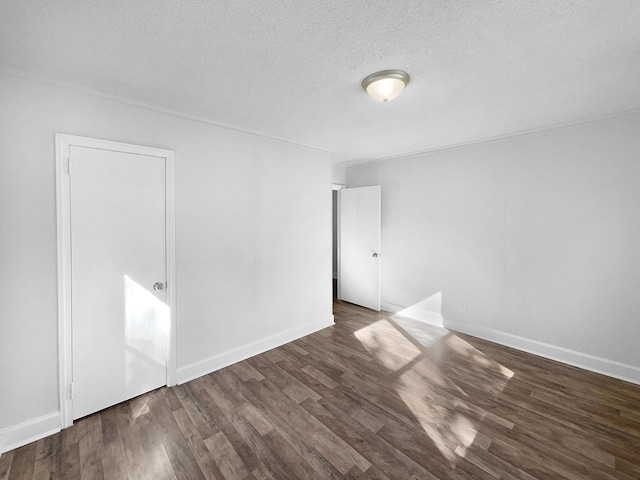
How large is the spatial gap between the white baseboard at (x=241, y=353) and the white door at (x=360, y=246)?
122 cm

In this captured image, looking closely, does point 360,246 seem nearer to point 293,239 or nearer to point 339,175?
point 339,175

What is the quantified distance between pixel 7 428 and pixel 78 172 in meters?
1.85

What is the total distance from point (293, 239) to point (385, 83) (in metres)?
2.16

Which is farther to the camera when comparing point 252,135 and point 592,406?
point 252,135

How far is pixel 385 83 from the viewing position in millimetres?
1965

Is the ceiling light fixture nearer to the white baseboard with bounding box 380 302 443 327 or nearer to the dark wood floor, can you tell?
the dark wood floor

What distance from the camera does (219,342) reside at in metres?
2.95

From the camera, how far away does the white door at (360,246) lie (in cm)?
465

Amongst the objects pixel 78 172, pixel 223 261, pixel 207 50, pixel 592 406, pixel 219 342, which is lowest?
pixel 592 406

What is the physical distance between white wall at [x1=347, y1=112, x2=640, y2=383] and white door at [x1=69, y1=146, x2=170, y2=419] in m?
3.45

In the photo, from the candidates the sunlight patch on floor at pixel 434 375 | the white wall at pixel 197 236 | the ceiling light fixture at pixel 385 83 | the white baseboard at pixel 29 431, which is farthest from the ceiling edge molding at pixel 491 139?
the white baseboard at pixel 29 431

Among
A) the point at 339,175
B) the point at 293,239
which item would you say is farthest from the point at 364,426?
the point at 339,175

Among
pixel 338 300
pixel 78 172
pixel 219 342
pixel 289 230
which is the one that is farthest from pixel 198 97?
pixel 338 300

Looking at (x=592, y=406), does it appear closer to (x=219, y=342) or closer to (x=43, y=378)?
(x=219, y=342)
